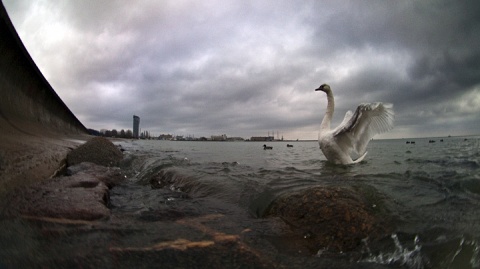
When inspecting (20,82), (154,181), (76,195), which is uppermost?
(20,82)

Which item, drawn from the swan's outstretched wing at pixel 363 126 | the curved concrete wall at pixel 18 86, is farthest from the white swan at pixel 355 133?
the curved concrete wall at pixel 18 86

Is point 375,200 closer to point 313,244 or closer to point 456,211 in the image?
point 456,211

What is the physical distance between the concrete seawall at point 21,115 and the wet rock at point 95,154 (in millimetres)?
277

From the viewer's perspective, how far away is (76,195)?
2219 millimetres

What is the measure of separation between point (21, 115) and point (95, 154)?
1882 mm

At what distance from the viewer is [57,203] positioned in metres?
1.93

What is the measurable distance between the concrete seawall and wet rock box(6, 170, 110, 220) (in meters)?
0.27

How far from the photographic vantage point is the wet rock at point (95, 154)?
5645 mm

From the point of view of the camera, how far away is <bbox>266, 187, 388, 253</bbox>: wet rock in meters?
2.02

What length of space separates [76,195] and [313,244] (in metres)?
2.35

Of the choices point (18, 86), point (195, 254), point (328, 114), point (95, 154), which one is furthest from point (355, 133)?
point (18, 86)

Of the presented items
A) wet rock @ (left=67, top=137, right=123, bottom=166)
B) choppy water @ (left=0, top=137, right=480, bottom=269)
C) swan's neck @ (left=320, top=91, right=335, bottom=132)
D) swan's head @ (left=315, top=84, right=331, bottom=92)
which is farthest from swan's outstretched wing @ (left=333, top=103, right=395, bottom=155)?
wet rock @ (left=67, top=137, right=123, bottom=166)

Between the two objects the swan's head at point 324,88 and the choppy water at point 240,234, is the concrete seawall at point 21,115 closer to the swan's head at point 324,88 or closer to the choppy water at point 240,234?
the choppy water at point 240,234

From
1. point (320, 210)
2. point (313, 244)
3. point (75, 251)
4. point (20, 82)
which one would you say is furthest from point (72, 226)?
point (20, 82)
